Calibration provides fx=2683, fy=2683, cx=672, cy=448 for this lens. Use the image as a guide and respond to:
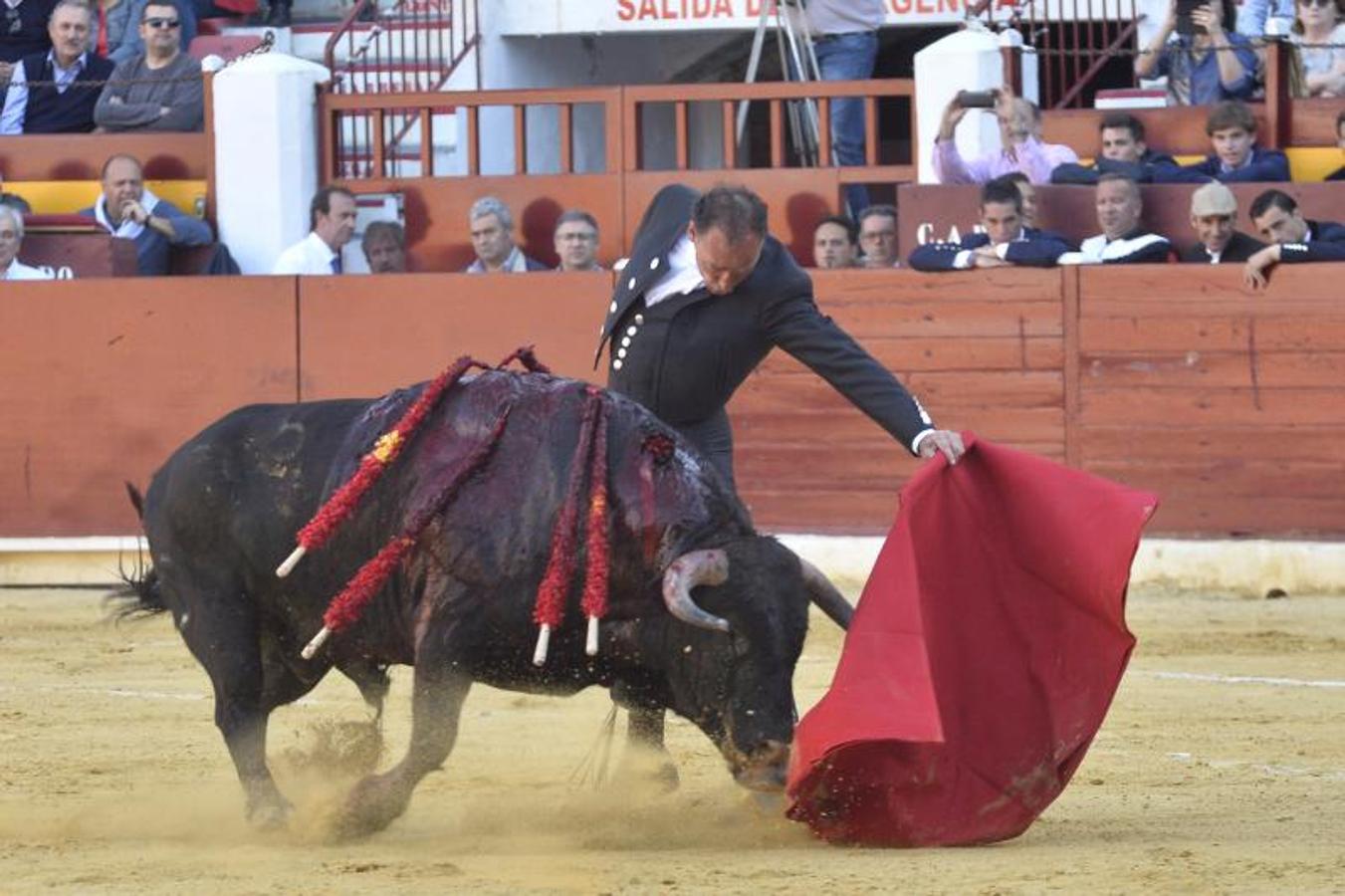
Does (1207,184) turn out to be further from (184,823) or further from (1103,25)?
(184,823)

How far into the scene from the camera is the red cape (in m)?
4.77

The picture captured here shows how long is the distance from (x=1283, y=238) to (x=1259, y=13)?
2.31 metres

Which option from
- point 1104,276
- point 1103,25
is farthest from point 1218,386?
point 1103,25

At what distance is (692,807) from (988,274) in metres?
4.51

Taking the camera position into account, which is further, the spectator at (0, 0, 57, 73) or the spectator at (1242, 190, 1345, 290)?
the spectator at (0, 0, 57, 73)

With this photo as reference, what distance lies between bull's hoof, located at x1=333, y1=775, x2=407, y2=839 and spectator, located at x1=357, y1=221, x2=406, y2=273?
18.1 feet

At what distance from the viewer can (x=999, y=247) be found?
939cm

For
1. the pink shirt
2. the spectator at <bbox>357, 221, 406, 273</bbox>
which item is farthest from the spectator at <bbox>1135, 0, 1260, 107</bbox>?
the spectator at <bbox>357, 221, 406, 273</bbox>

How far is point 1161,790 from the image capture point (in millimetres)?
5516

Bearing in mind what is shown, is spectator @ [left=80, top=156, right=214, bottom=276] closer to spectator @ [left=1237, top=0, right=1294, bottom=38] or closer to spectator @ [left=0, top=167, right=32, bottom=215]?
spectator @ [left=0, top=167, right=32, bottom=215]

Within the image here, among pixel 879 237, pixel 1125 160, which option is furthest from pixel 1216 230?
pixel 879 237

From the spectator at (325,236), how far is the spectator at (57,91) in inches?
61.7

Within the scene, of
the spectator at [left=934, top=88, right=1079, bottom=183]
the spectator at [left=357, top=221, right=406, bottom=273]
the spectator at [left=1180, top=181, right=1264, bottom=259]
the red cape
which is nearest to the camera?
the red cape

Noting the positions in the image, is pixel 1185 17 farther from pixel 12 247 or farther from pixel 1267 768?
pixel 1267 768
